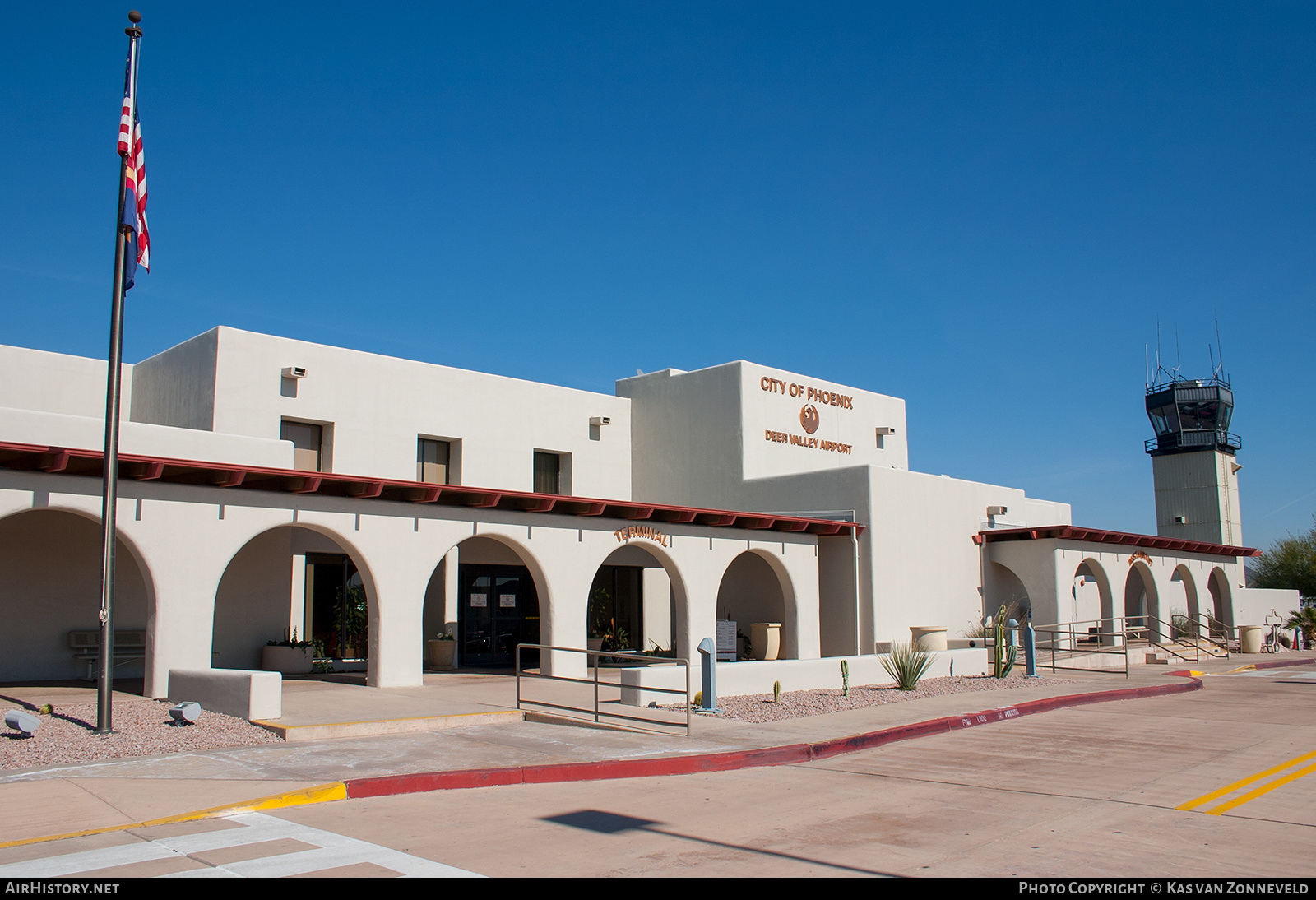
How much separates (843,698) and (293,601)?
1220cm

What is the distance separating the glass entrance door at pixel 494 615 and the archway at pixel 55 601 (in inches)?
323

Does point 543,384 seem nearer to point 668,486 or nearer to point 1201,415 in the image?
point 668,486

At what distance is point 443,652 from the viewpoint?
24109 mm

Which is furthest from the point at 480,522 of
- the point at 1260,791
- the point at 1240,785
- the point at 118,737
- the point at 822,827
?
the point at 1260,791

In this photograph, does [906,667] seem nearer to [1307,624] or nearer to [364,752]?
[364,752]

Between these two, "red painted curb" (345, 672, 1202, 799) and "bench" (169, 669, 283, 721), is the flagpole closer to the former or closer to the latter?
"bench" (169, 669, 283, 721)

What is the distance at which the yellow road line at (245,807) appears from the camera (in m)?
7.53

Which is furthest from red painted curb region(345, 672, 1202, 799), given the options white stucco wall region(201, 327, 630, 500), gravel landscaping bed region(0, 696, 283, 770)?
white stucco wall region(201, 327, 630, 500)

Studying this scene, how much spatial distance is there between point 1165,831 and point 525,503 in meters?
13.8

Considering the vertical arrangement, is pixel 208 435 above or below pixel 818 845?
above

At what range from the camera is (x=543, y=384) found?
29281 millimetres

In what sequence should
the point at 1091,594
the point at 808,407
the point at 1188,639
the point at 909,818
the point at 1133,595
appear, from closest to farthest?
the point at 909,818 < the point at 808,407 < the point at 1188,639 < the point at 1091,594 < the point at 1133,595

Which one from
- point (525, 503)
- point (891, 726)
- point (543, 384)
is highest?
point (543, 384)

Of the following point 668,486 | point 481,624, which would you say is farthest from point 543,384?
point 481,624
